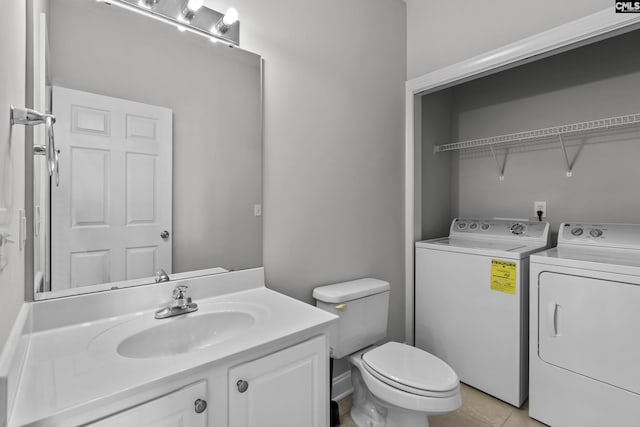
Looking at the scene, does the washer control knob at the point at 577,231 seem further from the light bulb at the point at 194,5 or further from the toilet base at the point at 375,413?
the light bulb at the point at 194,5

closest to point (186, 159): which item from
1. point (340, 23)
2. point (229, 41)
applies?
point (229, 41)

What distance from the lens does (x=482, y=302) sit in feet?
6.61

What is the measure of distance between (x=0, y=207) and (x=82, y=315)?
0.61 metres

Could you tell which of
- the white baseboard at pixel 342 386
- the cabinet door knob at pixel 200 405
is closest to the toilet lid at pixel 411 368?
the white baseboard at pixel 342 386

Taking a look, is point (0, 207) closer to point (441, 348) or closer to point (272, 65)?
point (272, 65)

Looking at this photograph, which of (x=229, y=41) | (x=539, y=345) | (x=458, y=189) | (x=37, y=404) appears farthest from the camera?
(x=458, y=189)

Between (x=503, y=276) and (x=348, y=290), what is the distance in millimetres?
938

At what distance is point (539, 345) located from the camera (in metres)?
1.80

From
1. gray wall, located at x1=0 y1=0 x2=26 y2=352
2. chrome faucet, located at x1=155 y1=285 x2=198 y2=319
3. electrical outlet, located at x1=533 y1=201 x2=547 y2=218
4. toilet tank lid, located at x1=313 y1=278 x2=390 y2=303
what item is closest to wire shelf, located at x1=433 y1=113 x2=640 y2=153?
electrical outlet, located at x1=533 y1=201 x2=547 y2=218

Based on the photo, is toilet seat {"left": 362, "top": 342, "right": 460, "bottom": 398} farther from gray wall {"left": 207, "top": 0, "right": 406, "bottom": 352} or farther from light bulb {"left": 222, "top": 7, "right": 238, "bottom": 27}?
light bulb {"left": 222, "top": 7, "right": 238, "bottom": 27}

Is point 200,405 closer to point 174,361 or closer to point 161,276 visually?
point 174,361

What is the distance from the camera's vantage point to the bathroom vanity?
2.44 feet

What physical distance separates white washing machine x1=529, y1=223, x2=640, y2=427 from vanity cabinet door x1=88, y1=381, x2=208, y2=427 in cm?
178

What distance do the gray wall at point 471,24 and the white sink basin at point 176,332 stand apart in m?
2.01
